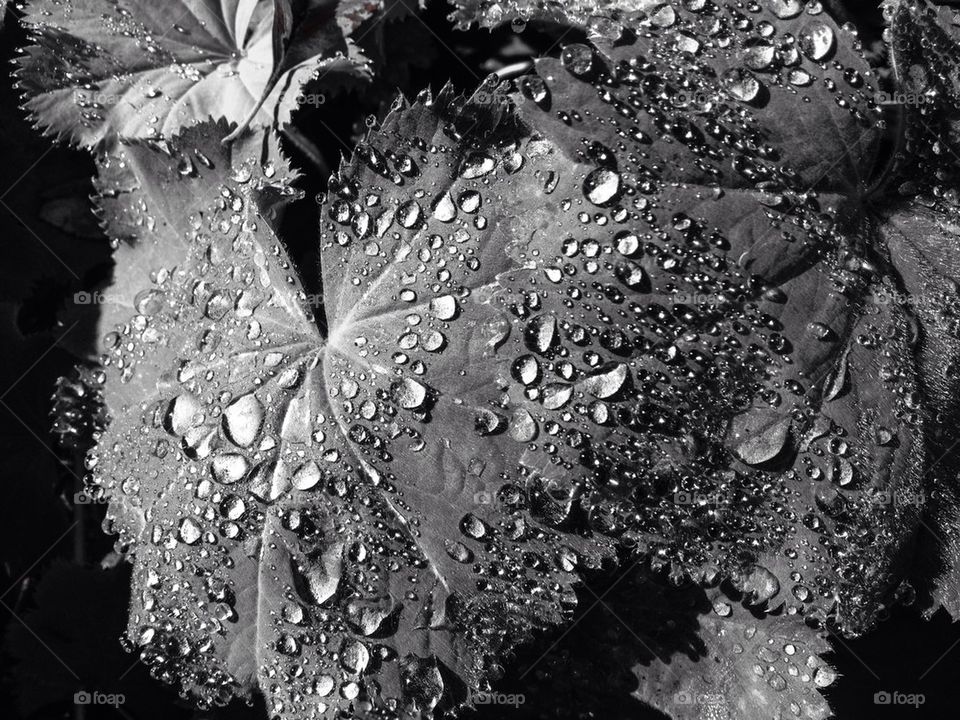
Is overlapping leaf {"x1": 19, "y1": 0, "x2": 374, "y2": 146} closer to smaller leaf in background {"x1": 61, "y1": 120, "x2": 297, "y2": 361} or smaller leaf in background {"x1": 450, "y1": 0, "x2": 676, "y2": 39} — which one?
smaller leaf in background {"x1": 61, "y1": 120, "x2": 297, "y2": 361}

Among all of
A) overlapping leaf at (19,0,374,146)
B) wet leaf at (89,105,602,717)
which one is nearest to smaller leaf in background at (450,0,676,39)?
wet leaf at (89,105,602,717)

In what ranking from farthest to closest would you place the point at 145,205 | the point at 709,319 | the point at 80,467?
the point at 80,467
the point at 145,205
the point at 709,319

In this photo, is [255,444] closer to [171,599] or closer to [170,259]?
[171,599]

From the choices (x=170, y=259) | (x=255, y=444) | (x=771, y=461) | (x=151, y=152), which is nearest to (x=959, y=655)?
(x=771, y=461)

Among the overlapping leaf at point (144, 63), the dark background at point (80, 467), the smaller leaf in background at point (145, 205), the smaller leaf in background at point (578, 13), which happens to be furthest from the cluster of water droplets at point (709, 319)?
the overlapping leaf at point (144, 63)

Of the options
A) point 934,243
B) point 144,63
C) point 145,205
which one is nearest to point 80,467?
point 145,205

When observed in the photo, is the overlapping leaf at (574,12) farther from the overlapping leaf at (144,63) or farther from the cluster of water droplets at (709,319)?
the overlapping leaf at (144,63)

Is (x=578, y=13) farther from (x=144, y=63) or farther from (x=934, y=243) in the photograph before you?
(x=144, y=63)
